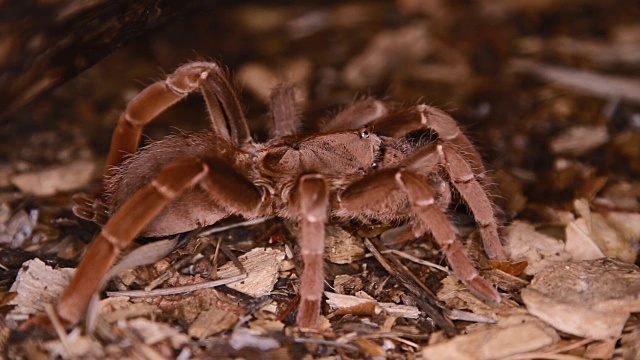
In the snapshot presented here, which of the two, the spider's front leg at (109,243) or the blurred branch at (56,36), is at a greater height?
the blurred branch at (56,36)

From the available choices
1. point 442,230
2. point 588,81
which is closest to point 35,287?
point 442,230

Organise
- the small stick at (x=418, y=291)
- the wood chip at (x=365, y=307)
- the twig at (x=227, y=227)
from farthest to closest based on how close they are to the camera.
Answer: the twig at (x=227, y=227) < the wood chip at (x=365, y=307) < the small stick at (x=418, y=291)

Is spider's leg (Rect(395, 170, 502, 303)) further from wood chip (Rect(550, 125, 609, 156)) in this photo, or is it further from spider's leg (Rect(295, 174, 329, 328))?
wood chip (Rect(550, 125, 609, 156))

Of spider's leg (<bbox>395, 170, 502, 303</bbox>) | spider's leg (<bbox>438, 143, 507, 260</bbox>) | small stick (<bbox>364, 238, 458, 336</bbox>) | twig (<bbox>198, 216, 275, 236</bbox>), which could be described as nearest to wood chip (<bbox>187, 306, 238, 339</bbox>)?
twig (<bbox>198, 216, 275, 236</bbox>)

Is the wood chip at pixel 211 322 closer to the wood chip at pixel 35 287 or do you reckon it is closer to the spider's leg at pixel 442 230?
the wood chip at pixel 35 287

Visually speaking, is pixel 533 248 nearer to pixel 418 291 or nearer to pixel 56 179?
pixel 418 291

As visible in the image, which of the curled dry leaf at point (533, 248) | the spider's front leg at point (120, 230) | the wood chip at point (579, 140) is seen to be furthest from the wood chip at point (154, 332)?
the wood chip at point (579, 140)

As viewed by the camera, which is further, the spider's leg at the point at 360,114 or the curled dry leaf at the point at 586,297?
the spider's leg at the point at 360,114
